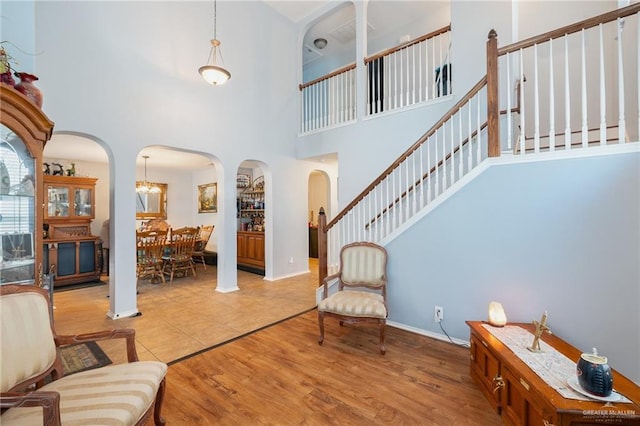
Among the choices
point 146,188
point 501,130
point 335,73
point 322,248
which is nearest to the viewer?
point 501,130

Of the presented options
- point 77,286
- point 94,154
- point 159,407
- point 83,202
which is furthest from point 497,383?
point 83,202

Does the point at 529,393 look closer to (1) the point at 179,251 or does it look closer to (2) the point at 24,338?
(2) the point at 24,338

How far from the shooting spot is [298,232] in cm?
599

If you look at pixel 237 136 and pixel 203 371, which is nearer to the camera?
pixel 203 371

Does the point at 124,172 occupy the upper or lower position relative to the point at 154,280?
upper

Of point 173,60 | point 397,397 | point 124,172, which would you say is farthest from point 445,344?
point 173,60

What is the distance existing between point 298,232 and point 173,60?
3.79 meters

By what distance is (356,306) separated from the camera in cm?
270

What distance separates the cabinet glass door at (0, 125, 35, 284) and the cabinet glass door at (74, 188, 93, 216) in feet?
15.5

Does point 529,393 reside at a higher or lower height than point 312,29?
lower

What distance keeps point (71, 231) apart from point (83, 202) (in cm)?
65

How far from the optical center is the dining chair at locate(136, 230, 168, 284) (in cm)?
493

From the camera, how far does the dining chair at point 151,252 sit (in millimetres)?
4935

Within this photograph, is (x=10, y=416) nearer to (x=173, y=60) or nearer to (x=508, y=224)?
(x=508, y=224)
